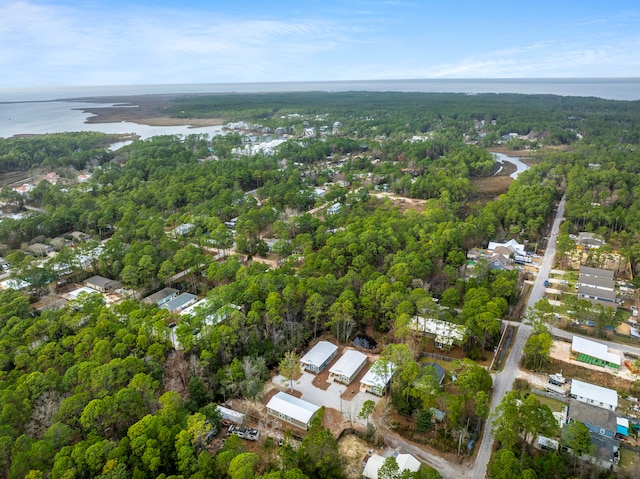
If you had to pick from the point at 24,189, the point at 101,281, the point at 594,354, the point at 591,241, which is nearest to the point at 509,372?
the point at 594,354

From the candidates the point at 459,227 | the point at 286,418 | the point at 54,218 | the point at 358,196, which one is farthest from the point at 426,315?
the point at 54,218

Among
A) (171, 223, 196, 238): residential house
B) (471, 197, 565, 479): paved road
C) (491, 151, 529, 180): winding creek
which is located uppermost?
(491, 151, 529, 180): winding creek

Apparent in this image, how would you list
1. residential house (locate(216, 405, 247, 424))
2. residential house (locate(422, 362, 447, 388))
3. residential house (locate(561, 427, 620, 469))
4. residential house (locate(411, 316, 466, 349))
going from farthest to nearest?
residential house (locate(411, 316, 466, 349))
residential house (locate(422, 362, 447, 388))
residential house (locate(216, 405, 247, 424))
residential house (locate(561, 427, 620, 469))

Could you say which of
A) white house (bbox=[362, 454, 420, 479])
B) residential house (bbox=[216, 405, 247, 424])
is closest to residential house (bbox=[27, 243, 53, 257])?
residential house (bbox=[216, 405, 247, 424])

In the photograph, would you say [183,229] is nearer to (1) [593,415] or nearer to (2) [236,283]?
(2) [236,283]

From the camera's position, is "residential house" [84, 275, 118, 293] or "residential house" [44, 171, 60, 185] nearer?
"residential house" [84, 275, 118, 293]

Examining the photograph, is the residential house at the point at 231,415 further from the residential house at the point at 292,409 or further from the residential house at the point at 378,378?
A: the residential house at the point at 378,378

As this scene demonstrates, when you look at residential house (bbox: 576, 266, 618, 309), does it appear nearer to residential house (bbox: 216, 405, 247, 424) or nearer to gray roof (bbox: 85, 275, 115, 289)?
residential house (bbox: 216, 405, 247, 424)

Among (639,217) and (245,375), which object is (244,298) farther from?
(639,217)
